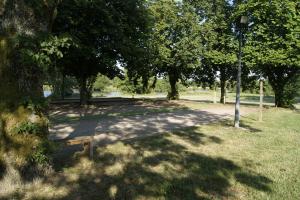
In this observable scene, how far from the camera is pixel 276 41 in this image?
85.7 ft

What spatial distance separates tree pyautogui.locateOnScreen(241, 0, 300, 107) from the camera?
2509 cm

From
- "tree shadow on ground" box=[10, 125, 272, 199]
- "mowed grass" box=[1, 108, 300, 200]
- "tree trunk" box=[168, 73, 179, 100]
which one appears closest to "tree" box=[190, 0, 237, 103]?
"tree trunk" box=[168, 73, 179, 100]

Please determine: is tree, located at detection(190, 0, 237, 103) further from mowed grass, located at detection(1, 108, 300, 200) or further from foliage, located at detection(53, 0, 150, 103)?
mowed grass, located at detection(1, 108, 300, 200)

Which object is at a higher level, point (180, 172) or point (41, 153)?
point (41, 153)

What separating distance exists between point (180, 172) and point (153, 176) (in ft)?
2.21

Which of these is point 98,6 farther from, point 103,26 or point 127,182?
point 127,182

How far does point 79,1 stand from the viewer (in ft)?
62.0

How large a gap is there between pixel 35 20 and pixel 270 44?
2380cm

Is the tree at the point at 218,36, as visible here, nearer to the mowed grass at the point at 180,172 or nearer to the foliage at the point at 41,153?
the mowed grass at the point at 180,172

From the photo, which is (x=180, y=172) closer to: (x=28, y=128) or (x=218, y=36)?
(x=28, y=128)

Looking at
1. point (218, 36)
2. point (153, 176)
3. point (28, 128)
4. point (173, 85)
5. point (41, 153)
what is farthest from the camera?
point (173, 85)

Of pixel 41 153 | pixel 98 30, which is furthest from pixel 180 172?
pixel 98 30

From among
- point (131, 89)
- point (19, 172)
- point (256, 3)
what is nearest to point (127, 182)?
point (19, 172)

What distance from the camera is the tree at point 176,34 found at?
3093 centimetres
